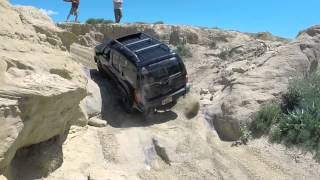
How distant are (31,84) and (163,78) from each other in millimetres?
5558

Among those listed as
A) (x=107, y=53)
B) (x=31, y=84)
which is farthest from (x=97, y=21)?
(x=31, y=84)

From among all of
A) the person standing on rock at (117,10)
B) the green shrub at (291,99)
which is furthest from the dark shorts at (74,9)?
the green shrub at (291,99)

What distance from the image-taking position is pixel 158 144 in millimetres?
12922

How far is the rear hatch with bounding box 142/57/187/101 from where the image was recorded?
13.6 metres

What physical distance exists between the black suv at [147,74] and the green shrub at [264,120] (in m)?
2.12

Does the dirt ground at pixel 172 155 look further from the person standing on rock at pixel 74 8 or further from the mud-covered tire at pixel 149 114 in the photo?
the person standing on rock at pixel 74 8

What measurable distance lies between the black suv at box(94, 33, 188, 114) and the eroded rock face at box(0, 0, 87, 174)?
2.21m

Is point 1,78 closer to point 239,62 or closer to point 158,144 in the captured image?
point 158,144

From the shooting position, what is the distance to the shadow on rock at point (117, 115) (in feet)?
46.6

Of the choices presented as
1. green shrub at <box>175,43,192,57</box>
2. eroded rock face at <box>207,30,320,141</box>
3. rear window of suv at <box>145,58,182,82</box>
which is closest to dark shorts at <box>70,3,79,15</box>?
green shrub at <box>175,43,192,57</box>

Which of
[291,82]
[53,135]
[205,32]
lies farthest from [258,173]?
[205,32]

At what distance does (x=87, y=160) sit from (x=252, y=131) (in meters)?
4.79

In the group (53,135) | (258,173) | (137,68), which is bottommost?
(258,173)

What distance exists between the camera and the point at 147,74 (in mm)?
13586
